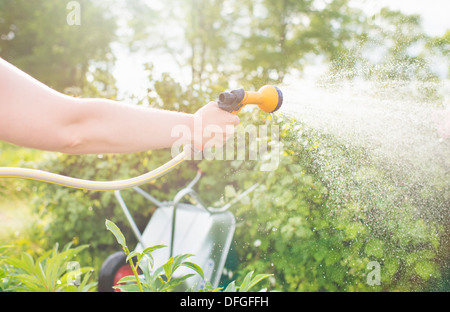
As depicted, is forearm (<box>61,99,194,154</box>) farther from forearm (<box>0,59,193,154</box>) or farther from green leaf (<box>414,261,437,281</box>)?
green leaf (<box>414,261,437,281</box>)

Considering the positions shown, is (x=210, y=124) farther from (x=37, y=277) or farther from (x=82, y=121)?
(x=37, y=277)

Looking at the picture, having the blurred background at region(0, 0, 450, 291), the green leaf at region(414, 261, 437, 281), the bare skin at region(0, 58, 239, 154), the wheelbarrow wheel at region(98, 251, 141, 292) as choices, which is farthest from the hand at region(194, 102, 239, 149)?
the wheelbarrow wheel at region(98, 251, 141, 292)

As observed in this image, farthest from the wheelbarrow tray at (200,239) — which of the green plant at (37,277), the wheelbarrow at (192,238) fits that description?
the green plant at (37,277)

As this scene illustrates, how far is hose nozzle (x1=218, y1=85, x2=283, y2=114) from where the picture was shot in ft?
3.66

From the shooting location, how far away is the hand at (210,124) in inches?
44.0

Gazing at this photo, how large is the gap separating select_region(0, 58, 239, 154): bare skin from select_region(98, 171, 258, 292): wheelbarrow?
69cm

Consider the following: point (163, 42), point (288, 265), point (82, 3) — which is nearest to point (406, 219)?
point (288, 265)

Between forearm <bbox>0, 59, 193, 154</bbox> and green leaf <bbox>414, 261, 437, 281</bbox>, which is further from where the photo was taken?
green leaf <bbox>414, 261, 437, 281</bbox>

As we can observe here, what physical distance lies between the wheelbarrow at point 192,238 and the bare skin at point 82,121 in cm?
69

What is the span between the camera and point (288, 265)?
1681 mm

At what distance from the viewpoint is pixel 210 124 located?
3.71ft

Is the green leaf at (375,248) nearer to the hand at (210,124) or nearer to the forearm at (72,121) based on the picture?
the hand at (210,124)

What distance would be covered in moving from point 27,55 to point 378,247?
43.9 ft

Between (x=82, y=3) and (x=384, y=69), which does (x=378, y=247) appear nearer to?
(x=384, y=69)
